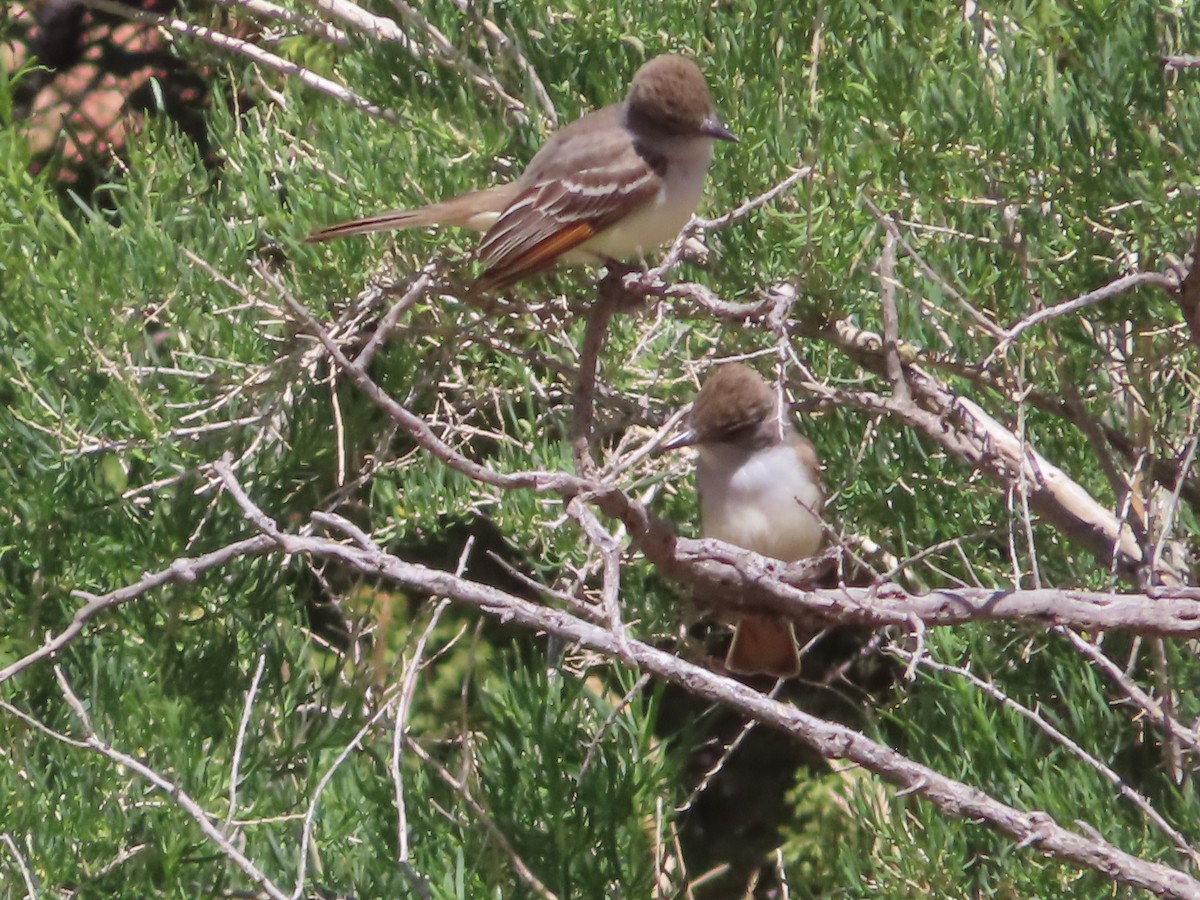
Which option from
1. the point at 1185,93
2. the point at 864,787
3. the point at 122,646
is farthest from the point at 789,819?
the point at 1185,93

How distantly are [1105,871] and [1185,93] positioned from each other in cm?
133

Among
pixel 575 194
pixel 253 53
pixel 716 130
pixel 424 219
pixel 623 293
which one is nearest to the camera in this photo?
pixel 623 293

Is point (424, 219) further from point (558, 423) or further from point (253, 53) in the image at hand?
point (253, 53)

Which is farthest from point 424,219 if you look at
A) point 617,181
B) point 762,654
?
point 762,654

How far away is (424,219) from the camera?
10.1ft

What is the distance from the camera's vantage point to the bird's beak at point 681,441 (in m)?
3.09

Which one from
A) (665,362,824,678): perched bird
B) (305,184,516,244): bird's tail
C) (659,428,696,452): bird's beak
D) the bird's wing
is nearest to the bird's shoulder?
the bird's wing

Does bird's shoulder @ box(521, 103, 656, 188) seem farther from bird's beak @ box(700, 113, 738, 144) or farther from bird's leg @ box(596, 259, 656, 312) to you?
bird's leg @ box(596, 259, 656, 312)

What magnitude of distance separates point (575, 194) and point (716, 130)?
17.8 inches

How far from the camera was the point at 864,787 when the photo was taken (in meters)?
3.18

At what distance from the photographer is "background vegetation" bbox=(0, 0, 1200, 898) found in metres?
2.57

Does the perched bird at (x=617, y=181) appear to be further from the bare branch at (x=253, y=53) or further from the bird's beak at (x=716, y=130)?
the bare branch at (x=253, y=53)

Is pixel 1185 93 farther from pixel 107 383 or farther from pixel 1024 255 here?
pixel 107 383

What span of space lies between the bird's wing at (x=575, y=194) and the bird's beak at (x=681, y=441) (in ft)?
1.56
